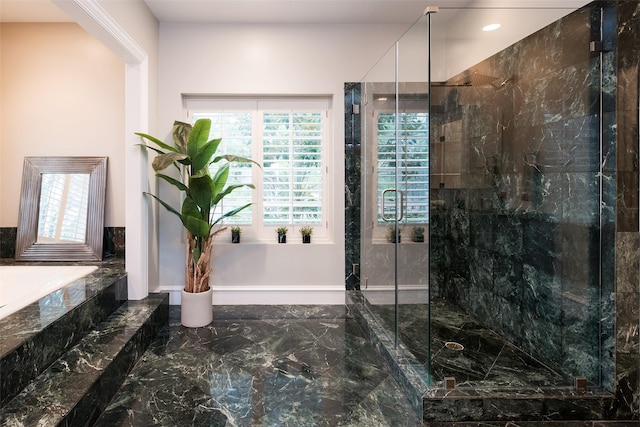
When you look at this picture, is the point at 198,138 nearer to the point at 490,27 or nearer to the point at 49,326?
the point at 49,326

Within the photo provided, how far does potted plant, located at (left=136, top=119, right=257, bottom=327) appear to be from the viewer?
2562 mm

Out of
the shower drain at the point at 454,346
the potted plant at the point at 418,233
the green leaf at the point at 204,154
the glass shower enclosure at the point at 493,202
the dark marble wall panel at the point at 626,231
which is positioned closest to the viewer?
the dark marble wall panel at the point at 626,231

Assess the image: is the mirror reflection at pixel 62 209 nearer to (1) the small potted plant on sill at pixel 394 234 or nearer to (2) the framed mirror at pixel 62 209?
(2) the framed mirror at pixel 62 209

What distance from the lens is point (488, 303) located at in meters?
2.63

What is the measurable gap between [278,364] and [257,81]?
7.96ft

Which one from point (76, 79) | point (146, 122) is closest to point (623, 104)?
point (146, 122)

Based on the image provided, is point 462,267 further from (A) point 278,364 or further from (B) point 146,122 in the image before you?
(B) point 146,122

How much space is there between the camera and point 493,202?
8.32 ft

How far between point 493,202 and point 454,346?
1.08 metres

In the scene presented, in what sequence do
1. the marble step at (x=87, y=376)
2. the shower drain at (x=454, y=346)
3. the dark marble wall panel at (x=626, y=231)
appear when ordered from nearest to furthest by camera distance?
the marble step at (x=87, y=376)
the dark marble wall panel at (x=626, y=231)
the shower drain at (x=454, y=346)

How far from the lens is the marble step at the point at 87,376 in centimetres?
141

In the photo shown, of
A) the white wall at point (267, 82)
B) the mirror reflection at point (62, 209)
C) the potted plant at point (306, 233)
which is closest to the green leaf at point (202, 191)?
the white wall at point (267, 82)

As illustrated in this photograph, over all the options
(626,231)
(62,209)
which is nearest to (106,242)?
(62,209)

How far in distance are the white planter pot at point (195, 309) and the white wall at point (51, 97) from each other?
1172 millimetres
